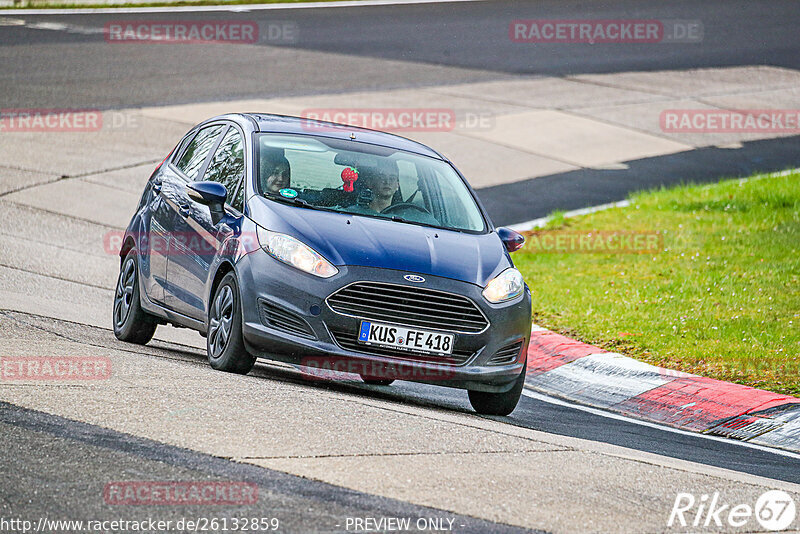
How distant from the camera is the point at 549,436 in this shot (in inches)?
283

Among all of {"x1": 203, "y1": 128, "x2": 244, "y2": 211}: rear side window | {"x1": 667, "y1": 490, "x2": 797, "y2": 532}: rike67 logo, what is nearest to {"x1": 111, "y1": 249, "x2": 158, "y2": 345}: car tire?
{"x1": 203, "y1": 128, "x2": 244, "y2": 211}: rear side window

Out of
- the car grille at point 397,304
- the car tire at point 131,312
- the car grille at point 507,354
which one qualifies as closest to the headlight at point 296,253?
the car grille at point 397,304

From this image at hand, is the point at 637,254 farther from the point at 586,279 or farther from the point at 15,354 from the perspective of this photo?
the point at 15,354

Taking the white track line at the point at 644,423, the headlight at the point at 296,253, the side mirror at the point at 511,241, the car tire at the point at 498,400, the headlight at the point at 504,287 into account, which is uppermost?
the headlight at the point at 296,253

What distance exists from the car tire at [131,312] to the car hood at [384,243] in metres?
1.86

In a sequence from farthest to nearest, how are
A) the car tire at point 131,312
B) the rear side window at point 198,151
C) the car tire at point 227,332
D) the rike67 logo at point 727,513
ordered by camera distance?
the car tire at point 131,312
the rear side window at point 198,151
the car tire at point 227,332
the rike67 logo at point 727,513

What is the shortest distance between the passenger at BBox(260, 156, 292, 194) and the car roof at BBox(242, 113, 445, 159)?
0.43 meters

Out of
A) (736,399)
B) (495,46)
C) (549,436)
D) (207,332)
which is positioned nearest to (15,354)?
(207,332)

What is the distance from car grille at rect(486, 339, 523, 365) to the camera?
7.73 meters

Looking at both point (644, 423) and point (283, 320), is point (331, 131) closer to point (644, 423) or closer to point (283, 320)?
point (283, 320)

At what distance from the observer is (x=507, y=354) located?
25.6ft

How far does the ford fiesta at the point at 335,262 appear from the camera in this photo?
738 cm

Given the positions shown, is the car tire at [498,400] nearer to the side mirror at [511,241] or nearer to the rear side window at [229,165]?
the side mirror at [511,241]

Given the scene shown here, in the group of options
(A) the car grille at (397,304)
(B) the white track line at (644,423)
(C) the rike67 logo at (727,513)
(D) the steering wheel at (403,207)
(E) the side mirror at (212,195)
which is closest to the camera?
(C) the rike67 logo at (727,513)
